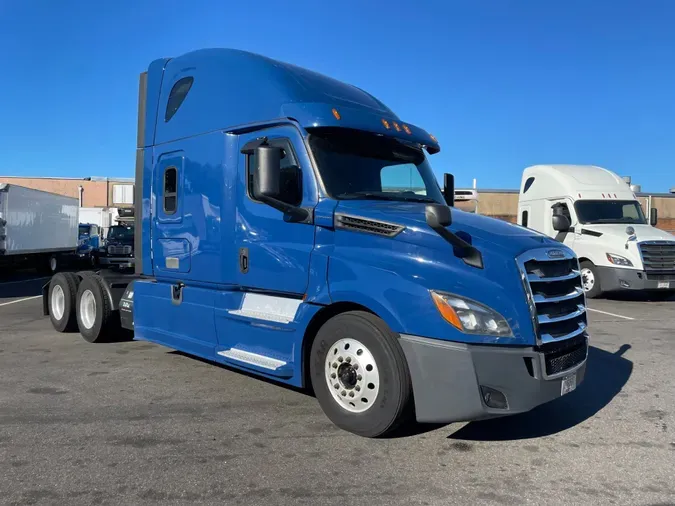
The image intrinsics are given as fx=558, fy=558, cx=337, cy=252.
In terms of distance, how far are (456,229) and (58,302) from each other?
6957 millimetres

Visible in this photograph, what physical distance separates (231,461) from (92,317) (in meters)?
4.81

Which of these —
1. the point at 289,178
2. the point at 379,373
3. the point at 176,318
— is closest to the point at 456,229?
the point at 379,373

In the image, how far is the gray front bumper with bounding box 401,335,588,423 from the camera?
12.2 feet

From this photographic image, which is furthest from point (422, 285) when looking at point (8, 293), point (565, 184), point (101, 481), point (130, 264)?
point (8, 293)

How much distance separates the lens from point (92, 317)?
25.5ft

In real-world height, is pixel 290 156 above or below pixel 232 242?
above

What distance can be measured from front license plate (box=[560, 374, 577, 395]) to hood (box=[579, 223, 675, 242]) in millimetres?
9578

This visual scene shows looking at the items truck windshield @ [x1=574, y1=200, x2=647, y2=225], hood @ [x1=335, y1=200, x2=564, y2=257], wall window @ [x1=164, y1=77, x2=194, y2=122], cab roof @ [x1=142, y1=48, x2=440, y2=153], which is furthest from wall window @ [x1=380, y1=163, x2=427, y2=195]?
truck windshield @ [x1=574, y1=200, x2=647, y2=225]

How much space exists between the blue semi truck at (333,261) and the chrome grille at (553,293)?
2 centimetres

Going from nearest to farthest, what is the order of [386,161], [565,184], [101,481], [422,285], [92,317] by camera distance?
1. [101,481]
2. [422,285]
3. [386,161]
4. [92,317]
5. [565,184]

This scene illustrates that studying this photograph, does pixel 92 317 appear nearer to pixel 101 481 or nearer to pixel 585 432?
pixel 101 481

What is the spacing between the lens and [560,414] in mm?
4926

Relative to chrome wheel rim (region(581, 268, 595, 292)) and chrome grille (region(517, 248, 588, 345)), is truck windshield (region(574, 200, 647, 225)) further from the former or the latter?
chrome grille (region(517, 248, 588, 345))

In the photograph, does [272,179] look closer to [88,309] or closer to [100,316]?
[100,316]
